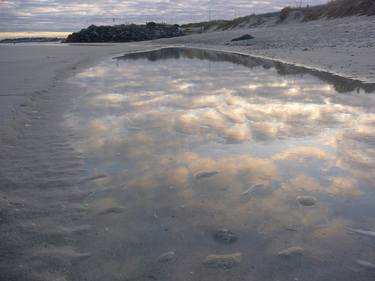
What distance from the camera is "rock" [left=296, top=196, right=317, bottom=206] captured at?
261cm

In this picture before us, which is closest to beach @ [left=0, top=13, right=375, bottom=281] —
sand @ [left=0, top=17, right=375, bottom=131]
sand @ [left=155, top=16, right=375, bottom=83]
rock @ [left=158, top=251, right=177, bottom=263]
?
rock @ [left=158, top=251, right=177, bottom=263]

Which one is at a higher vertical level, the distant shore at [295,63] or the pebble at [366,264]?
the distant shore at [295,63]

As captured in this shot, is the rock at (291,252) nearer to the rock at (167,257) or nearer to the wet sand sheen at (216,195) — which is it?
the wet sand sheen at (216,195)

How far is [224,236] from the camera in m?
2.22

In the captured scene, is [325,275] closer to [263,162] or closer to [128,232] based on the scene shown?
[128,232]

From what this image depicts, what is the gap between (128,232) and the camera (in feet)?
7.43

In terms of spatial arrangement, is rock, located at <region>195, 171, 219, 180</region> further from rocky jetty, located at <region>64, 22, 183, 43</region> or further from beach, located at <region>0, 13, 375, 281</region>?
rocky jetty, located at <region>64, 22, 183, 43</region>

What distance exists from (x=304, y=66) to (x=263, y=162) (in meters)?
8.88

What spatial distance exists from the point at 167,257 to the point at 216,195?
33.7 inches

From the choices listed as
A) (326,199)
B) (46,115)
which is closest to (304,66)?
(46,115)

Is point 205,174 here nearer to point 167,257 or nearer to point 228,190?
point 228,190

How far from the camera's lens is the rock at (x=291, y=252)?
2.04 m

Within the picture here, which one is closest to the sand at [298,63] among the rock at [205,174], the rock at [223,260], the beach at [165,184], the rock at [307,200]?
the beach at [165,184]

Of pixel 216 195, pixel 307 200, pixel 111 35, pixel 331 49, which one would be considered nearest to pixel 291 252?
pixel 307 200
